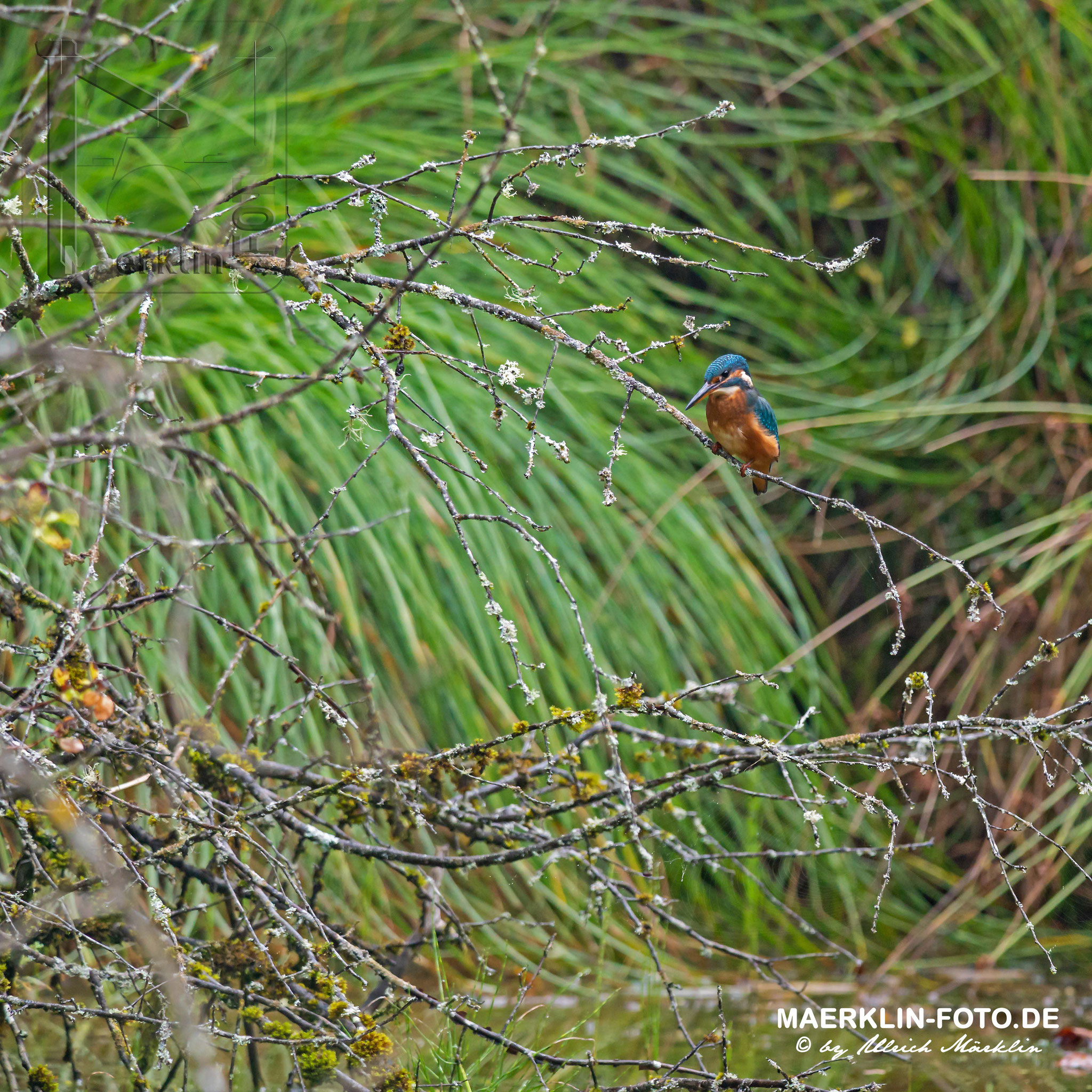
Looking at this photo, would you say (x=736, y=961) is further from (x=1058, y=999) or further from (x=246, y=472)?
(x=246, y=472)

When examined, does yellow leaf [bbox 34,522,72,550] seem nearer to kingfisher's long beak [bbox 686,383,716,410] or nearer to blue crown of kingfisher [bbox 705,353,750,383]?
kingfisher's long beak [bbox 686,383,716,410]

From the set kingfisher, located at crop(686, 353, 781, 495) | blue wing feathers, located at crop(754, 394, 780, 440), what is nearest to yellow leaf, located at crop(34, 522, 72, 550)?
kingfisher, located at crop(686, 353, 781, 495)

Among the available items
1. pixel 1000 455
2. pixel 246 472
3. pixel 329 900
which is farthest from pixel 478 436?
pixel 1000 455

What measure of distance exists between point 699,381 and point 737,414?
3.24 feet

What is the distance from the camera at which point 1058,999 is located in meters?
2.28

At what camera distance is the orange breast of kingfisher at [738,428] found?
6.24 ft

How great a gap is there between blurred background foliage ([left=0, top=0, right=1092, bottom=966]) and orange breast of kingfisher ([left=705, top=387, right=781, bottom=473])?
2.04 ft

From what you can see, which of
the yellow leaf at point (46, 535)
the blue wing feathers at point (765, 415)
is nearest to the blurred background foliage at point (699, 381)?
the blue wing feathers at point (765, 415)

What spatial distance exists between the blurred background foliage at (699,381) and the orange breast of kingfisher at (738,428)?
62cm

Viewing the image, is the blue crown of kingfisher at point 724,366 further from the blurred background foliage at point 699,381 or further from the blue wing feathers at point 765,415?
the blurred background foliage at point 699,381

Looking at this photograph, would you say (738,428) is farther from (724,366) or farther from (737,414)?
(724,366)

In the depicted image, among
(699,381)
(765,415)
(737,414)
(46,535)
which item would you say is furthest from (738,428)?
(46,535)

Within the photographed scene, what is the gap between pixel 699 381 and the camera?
288 centimetres

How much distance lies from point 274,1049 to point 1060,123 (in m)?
2.94
